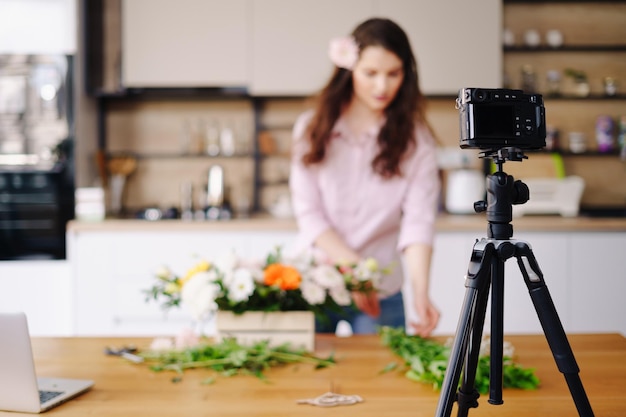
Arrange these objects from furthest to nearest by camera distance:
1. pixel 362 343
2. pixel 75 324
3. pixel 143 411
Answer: pixel 75 324
pixel 362 343
pixel 143 411

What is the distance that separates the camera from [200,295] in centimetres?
144

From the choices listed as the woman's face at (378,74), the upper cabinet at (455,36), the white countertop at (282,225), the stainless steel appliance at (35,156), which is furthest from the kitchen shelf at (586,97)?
the stainless steel appliance at (35,156)

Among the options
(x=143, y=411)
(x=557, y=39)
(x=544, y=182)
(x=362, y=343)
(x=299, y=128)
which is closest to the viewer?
(x=143, y=411)

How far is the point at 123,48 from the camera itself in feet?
A: 11.6

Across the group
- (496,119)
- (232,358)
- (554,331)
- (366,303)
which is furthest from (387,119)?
(554,331)

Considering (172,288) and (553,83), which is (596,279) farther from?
(172,288)

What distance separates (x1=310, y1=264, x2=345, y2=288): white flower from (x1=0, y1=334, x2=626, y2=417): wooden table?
161 mm

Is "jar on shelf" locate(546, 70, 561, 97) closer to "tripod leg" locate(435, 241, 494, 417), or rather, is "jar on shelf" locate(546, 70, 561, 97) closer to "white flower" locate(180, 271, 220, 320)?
"white flower" locate(180, 271, 220, 320)

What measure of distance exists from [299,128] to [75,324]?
1.75 m

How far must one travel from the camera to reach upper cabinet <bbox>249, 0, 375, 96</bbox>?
346 centimetres

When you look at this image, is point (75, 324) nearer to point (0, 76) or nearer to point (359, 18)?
point (0, 76)

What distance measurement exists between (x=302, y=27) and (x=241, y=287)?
2297 mm

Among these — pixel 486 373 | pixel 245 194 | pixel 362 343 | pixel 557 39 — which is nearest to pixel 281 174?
pixel 245 194

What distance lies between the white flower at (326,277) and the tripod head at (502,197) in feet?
1.93
